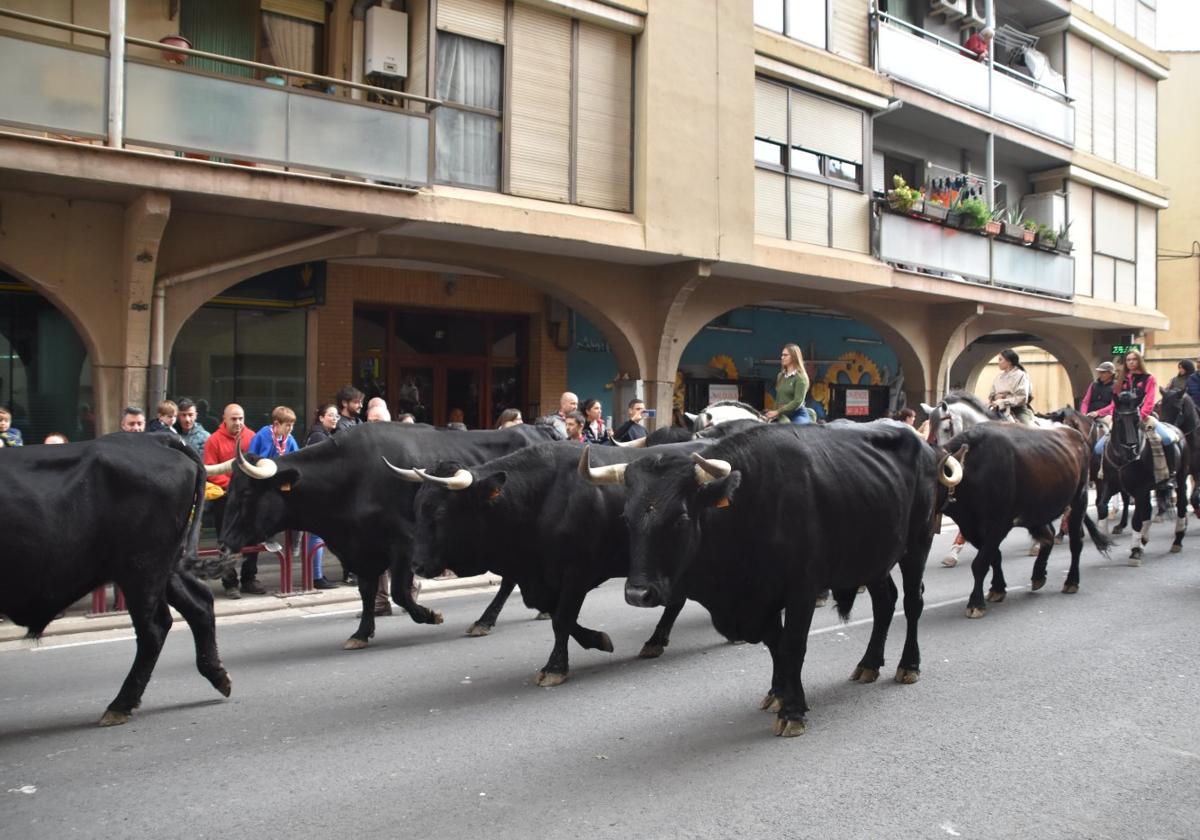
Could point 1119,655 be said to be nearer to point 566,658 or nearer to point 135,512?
point 566,658

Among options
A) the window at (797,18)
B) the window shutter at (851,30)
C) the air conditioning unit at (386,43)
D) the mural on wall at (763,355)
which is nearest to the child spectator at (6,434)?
the air conditioning unit at (386,43)

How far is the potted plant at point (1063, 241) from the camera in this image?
2316cm

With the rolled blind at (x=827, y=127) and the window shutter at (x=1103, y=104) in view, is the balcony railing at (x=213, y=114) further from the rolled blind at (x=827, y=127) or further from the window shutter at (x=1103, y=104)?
the window shutter at (x=1103, y=104)

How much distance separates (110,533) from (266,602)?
15.7 feet

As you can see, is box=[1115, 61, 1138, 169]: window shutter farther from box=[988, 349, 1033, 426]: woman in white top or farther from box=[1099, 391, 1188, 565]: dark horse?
box=[988, 349, 1033, 426]: woman in white top

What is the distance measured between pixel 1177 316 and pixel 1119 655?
30.9 meters

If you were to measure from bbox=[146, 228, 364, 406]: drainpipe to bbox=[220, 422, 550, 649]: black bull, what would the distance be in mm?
4129

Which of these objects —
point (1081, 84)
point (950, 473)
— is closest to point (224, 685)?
point (950, 473)

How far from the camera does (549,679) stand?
23.4ft

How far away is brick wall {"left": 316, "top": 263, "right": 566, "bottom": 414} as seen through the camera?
16.5m

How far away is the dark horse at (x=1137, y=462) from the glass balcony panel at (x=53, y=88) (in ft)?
39.2

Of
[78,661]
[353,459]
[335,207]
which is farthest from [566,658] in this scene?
[335,207]

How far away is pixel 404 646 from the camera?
8.45 m

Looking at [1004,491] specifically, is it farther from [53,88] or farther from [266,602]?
[53,88]
